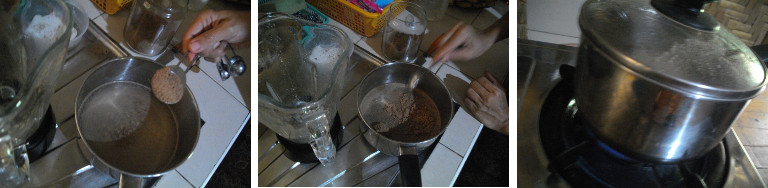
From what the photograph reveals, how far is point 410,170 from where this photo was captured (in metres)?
0.56

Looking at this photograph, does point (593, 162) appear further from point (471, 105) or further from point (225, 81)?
point (225, 81)

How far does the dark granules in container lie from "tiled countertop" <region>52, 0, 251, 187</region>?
0.74ft

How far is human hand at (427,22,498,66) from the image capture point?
685 mm

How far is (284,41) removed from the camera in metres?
0.59

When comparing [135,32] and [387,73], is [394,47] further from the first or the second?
[135,32]

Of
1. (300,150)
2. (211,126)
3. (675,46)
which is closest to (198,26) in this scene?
(211,126)

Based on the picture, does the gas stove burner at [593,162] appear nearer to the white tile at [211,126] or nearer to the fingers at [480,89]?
the fingers at [480,89]

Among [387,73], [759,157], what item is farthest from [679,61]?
[387,73]

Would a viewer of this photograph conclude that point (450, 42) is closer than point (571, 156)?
No

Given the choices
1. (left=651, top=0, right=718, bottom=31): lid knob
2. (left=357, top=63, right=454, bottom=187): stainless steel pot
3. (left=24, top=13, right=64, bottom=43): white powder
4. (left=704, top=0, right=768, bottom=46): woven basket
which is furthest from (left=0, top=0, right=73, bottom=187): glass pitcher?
(left=704, top=0, right=768, bottom=46): woven basket

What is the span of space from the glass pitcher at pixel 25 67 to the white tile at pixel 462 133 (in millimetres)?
471

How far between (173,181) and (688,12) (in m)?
0.61

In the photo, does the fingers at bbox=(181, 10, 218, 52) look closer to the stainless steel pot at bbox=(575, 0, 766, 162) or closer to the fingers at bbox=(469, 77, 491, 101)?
the fingers at bbox=(469, 77, 491, 101)

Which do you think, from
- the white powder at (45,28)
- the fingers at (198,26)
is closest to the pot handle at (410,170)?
the fingers at (198,26)
